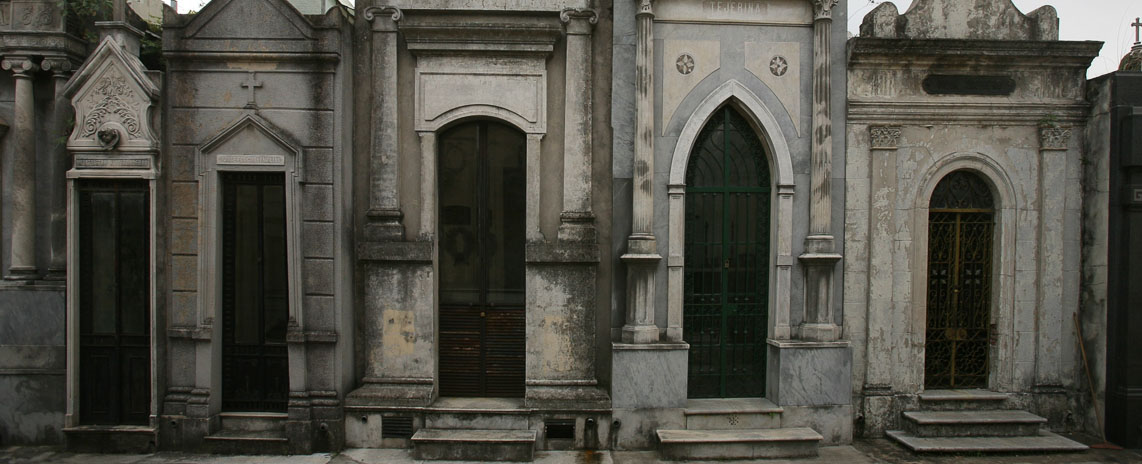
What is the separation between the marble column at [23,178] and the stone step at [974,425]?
11.4 m

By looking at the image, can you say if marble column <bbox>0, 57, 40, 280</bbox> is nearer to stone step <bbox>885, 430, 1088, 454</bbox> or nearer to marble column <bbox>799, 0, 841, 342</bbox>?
marble column <bbox>799, 0, 841, 342</bbox>

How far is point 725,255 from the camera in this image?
779 cm

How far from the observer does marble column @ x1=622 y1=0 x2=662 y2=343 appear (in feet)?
24.2

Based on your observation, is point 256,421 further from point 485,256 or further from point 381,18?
point 381,18

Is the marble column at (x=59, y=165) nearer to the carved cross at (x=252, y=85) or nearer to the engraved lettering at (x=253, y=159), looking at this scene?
the engraved lettering at (x=253, y=159)

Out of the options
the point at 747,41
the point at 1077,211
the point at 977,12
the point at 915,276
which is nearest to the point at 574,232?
the point at 747,41

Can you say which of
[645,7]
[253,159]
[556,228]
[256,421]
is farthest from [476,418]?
[645,7]

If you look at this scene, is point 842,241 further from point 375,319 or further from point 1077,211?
point 375,319

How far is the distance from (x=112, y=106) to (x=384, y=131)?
322 cm

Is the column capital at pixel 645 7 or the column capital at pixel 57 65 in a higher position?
the column capital at pixel 645 7

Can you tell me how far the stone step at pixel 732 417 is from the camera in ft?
24.3

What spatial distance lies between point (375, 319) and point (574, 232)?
9.04 feet

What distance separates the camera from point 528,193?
753 cm

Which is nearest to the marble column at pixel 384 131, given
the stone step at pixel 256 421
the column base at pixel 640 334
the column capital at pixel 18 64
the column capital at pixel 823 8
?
the stone step at pixel 256 421
